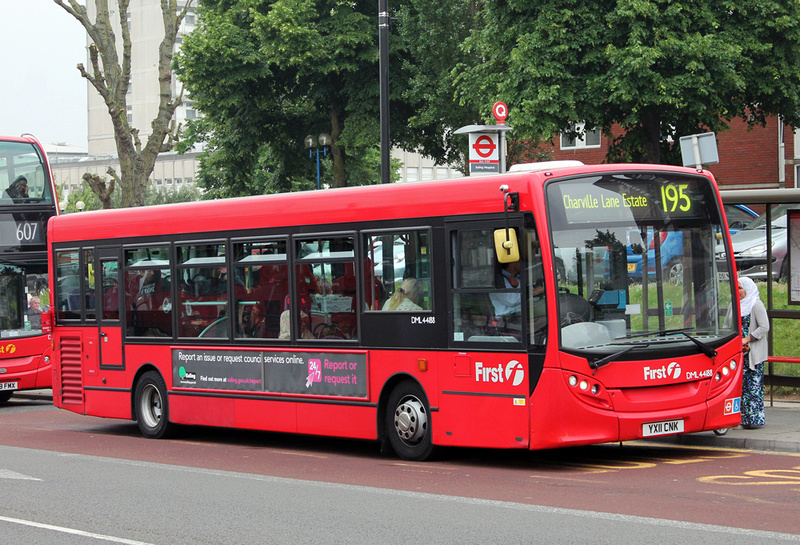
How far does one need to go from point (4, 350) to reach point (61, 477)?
34.6ft

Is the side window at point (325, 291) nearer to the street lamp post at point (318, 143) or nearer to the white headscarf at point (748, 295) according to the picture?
the white headscarf at point (748, 295)

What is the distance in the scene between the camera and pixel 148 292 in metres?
14.8

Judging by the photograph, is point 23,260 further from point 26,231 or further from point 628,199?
point 628,199

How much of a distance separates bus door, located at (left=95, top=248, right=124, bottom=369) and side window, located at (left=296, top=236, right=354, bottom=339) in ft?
11.7

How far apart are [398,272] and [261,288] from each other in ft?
7.31

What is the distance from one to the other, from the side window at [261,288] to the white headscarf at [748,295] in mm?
5182

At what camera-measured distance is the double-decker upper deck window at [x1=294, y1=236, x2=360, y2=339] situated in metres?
12.0

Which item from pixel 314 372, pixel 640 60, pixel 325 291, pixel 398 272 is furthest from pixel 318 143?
pixel 398 272

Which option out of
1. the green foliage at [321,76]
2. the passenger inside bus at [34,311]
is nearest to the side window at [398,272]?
the passenger inside bus at [34,311]

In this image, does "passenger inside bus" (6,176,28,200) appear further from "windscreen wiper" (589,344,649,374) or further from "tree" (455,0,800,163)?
"windscreen wiper" (589,344,649,374)

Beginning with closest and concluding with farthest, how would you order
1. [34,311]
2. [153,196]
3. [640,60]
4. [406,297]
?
[406,297], [34,311], [640,60], [153,196]

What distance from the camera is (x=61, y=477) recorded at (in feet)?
36.1

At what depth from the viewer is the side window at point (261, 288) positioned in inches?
505

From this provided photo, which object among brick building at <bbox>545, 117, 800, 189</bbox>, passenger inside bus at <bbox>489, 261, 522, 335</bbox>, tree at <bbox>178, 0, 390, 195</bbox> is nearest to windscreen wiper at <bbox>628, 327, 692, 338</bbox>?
passenger inside bus at <bbox>489, 261, 522, 335</bbox>
